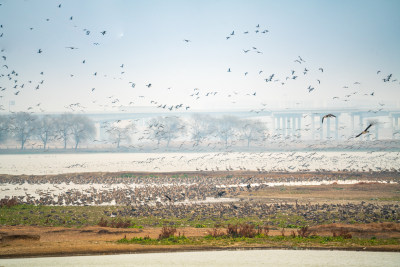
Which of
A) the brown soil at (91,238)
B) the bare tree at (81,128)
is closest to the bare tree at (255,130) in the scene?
the bare tree at (81,128)

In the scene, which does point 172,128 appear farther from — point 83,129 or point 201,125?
point 83,129

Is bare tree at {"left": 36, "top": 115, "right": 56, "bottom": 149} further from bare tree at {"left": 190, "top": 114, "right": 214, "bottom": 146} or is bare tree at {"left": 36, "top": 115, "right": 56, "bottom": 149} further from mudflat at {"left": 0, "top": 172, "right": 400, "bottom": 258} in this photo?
mudflat at {"left": 0, "top": 172, "right": 400, "bottom": 258}

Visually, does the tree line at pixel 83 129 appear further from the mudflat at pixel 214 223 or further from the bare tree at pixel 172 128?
the mudflat at pixel 214 223

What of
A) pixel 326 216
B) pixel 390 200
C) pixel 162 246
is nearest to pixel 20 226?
pixel 162 246

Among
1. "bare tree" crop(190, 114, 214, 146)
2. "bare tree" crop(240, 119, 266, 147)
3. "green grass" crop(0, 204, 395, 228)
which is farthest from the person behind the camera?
"bare tree" crop(190, 114, 214, 146)

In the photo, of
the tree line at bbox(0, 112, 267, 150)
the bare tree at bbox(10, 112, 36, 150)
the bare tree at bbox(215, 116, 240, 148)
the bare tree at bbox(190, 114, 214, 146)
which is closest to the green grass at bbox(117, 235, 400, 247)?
the tree line at bbox(0, 112, 267, 150)

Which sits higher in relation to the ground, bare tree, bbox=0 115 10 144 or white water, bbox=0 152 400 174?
bare tree, bbox=0 115 10 144
